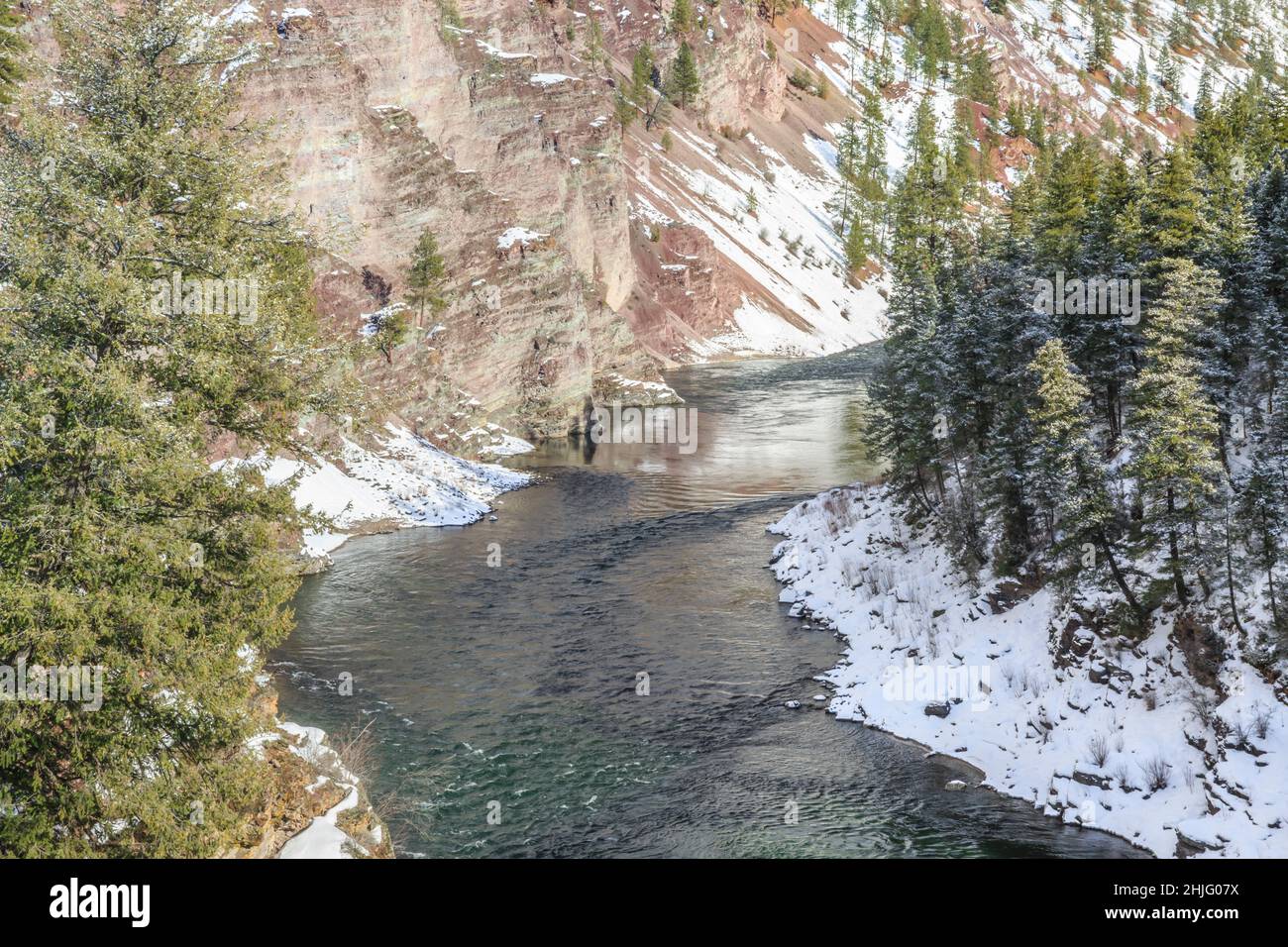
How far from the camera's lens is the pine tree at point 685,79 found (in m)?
133

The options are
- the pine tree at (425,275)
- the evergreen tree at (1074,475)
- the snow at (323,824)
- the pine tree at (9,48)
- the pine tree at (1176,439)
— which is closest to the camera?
the snow at (323,824)

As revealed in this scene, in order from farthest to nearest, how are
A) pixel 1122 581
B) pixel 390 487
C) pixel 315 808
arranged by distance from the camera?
A: pixel 390 487, pixel 1122 581, pixel 315 808

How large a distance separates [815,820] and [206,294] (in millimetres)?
15578

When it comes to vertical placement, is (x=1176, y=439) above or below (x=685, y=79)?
below

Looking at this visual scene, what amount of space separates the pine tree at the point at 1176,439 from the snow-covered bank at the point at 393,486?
99.0ft

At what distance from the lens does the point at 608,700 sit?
1101 inches

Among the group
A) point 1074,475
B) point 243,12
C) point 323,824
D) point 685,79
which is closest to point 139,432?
point 323,824

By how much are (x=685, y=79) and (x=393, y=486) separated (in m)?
100

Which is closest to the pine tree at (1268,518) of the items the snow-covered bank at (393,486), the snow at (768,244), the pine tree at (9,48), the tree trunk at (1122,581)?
the tree trunk at (1122,581)

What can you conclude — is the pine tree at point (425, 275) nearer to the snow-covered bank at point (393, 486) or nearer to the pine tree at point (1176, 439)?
the snow-covered bank at point (393, 486)

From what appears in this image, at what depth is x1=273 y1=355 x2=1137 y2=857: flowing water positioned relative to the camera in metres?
21.3

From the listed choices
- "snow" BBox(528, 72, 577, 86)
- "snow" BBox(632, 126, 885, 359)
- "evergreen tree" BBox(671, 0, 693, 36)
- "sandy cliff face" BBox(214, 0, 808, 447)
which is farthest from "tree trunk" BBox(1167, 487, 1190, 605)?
"evergreen tree" BBox(671, 0, 693, 36)

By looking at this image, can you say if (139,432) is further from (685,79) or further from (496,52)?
(685,79)
